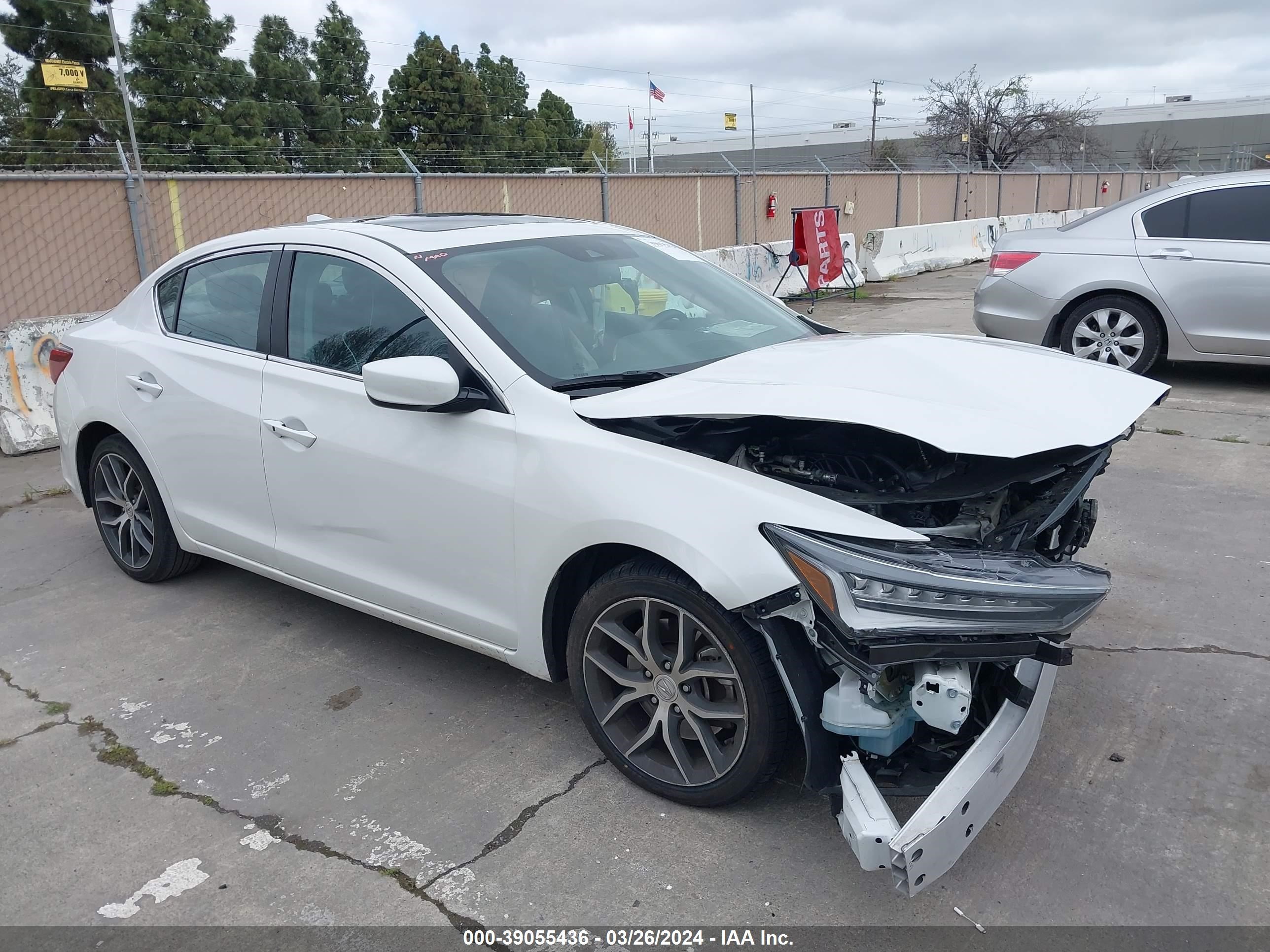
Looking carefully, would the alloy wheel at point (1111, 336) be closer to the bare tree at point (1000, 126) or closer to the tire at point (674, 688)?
the tire at point (674, 688)

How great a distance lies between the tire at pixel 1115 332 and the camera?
8.10 m

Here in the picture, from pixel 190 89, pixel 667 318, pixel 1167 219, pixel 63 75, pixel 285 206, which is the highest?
pixel 190 89

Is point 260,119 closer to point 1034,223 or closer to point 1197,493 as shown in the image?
point 1034,223

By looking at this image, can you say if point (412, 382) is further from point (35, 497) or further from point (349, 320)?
point (35, 497)

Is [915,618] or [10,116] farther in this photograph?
[10,116]

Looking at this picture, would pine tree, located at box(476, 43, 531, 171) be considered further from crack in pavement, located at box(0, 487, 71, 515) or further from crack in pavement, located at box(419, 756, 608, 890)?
crack in pavement, located at box(419, 756, 608, 890)

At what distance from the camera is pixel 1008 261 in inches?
341

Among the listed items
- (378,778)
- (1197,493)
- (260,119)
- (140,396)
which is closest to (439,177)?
(140,396)

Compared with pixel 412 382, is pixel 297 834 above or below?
below

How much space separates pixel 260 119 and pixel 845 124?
2126 inches

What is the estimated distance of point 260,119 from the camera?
1040 inches

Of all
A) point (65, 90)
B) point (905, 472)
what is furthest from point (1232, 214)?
point (65, 90)

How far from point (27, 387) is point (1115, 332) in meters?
8.46

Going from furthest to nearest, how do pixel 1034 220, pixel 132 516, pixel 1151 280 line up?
pixel 1034 220, pixel 1151 280, pixel 132 516
